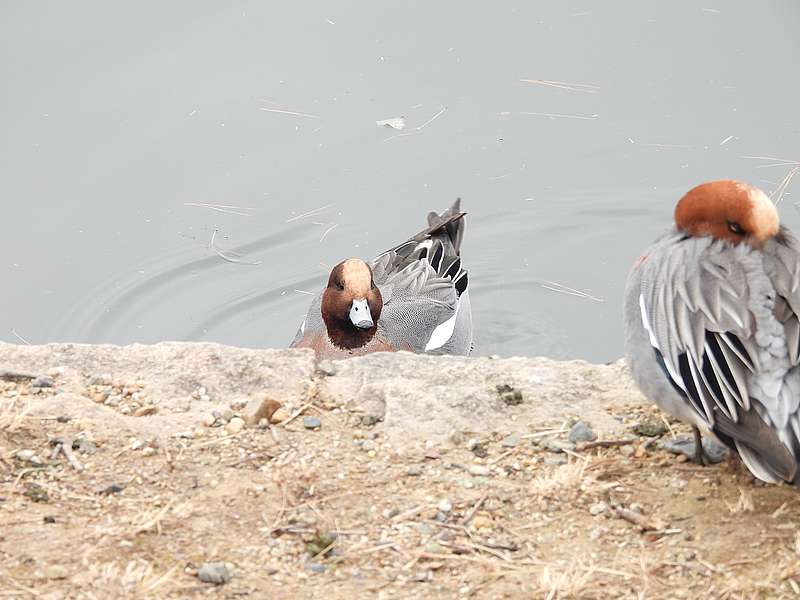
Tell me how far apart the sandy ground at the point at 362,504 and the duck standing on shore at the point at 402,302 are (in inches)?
123

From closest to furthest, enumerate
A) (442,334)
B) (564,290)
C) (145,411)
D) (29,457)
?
1. (29,457)
2. (145,411)
3. (442,334)
4. (564,290)

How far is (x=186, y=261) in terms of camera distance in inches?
357

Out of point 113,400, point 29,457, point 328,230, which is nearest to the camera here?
point 29,457

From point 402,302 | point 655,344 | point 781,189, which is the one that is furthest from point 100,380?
point 781,189

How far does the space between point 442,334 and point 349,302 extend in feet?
2.83

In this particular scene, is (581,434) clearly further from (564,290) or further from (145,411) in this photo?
(564,290)

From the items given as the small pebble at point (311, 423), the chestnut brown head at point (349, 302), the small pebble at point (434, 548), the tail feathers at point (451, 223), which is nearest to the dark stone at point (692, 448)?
the small pebble at point (434, 548)

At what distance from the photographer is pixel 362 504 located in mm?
3828

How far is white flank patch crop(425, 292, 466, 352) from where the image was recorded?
8.13m

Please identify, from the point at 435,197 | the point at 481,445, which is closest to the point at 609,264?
the point at 435,197

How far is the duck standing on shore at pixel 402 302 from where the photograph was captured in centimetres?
786

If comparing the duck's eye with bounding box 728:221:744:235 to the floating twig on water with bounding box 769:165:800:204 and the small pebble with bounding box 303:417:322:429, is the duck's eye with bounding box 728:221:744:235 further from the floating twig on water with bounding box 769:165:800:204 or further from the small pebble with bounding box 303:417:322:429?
the floating twig on water with bounding box 769:165:800:204

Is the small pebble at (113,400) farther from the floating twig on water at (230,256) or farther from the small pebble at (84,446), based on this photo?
the floating twig on water at (230,256)

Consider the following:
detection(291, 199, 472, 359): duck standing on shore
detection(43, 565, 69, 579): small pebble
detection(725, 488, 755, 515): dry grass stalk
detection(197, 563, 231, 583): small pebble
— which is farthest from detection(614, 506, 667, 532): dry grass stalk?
detection(291, 199, 472, 359): duck standing on shore
